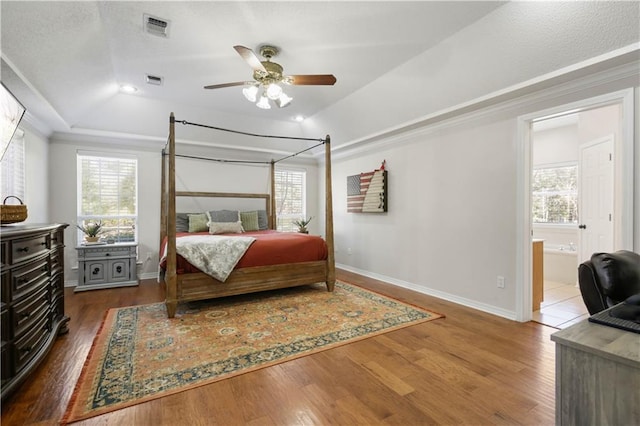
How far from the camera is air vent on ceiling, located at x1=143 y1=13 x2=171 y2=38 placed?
8.24ft

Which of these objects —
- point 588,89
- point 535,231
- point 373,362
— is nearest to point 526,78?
Answer: point 588,89

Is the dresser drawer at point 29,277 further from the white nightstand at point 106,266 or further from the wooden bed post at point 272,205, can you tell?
the wooden bed post at point 272,205

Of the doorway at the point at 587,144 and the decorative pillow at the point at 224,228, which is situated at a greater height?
the doorway at the point at 587,144

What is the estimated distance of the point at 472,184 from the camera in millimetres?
3553

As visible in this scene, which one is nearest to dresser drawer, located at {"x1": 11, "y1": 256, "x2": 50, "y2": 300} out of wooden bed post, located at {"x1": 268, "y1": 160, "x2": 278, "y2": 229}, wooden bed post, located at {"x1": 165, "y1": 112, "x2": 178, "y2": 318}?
wooden bed post, located at {"x1": 165, "y1": 112, "x2": 178, "y2": 318}

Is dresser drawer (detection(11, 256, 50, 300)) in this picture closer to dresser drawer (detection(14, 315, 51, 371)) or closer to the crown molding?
dresser drawer (detection(14, 315, 51, 371))

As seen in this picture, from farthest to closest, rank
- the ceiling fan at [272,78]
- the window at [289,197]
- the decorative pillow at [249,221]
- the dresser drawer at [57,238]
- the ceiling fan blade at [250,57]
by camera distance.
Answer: the window at [289,197] < the decorative pillow at [249,221] < the ceiling fan at [272,78] < the dresser drawer at [57,238] < the ceiling fan blade at [250,57]

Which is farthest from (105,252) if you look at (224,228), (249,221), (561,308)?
(561,308)

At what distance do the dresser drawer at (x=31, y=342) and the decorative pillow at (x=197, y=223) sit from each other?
260 centimetres

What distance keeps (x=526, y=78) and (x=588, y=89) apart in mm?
483

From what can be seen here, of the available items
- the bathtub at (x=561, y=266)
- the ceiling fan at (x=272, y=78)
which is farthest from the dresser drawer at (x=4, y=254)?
the bathtub at (x=561, y=266)

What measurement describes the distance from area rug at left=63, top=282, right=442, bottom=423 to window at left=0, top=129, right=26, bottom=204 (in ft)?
5.50

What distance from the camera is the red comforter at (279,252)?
11.7 ft

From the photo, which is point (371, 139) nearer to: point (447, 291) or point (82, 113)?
point (447, 291)
